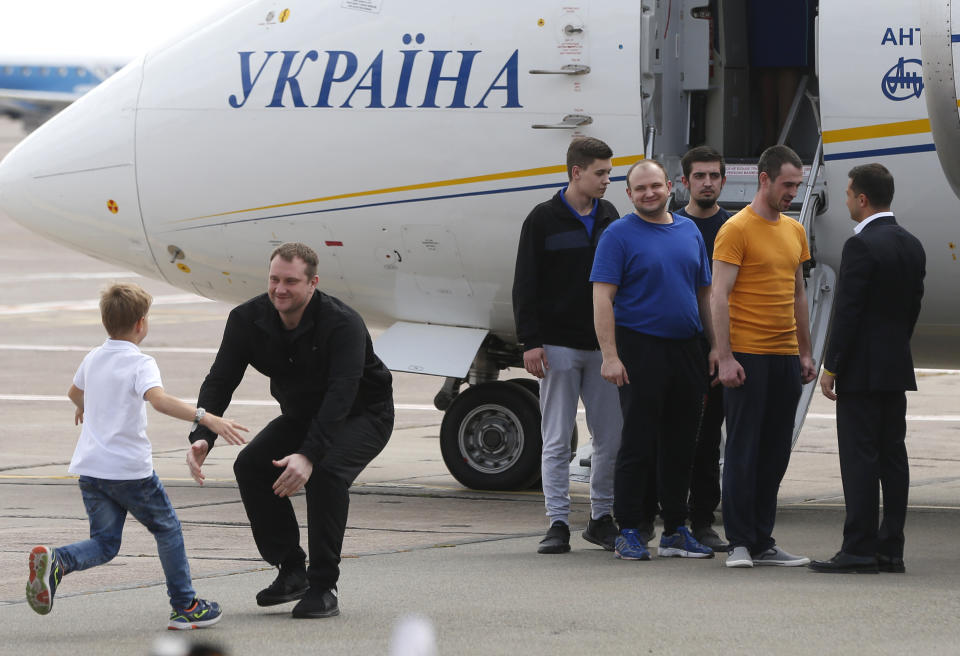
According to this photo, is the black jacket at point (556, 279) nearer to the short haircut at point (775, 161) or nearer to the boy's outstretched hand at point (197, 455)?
the short haircut at point (775, 161)

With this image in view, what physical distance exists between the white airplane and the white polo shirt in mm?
3736

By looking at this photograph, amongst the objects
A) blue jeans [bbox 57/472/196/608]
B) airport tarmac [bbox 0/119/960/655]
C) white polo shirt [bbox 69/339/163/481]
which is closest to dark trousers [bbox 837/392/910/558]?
airport tarmac [bbox 0/119/960/655]

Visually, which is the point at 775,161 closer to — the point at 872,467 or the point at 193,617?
the point at 872,467

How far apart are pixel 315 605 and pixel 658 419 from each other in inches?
77.7

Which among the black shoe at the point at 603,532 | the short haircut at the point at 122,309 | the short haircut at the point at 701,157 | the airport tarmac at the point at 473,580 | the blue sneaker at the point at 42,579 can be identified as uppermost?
the short haircut at the point at 701,157

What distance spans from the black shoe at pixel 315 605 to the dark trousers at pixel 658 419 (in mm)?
1728

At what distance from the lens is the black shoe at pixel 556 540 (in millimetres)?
7543

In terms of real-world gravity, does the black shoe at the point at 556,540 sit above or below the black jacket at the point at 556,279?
below

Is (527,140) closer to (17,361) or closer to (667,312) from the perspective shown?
(667,312)

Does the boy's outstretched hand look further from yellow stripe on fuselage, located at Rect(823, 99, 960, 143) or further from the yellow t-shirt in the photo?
yellow stripe on fuselage, located at Rect(823, 99, 960, 143)

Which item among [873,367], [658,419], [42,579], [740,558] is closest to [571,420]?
[658,419]

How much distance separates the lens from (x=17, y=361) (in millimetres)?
18203

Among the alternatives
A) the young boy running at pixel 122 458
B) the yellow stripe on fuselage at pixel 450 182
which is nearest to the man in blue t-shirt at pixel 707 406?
the yellow stripe on fuselage at pixel 450 182

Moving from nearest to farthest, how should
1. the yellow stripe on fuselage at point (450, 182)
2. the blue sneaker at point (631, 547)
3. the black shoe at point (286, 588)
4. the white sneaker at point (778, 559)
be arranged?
the black shoe at point (286, 588), the white sneaker at point (778, 559), the blue sneaker at point (631, 547), the yellow stripe on fuselage at point (450, 182)
